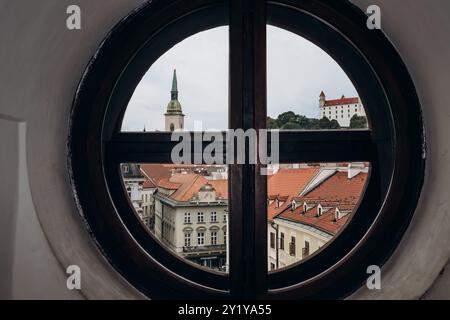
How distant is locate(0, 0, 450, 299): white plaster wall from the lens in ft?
3.04

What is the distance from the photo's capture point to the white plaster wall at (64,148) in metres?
0.93

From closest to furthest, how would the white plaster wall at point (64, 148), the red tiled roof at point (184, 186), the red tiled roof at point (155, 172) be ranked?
1. the white plaster wall at point (64, 148)
2. the red tiled roof at point (155, 172)
3. the red tiled roof at point (184, 186)

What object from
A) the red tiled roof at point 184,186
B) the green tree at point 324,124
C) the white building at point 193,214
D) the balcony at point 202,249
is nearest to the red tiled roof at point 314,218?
the white building at point 193,214

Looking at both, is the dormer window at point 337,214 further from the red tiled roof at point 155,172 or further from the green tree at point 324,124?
the green tree at point 324,124

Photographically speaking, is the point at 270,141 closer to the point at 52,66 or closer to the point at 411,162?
the point at 411,162

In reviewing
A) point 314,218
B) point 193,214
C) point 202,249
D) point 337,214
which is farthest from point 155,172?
point 202,249

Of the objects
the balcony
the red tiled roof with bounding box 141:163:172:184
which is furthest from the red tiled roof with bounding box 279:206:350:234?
the red tiled roof with bounding box 141:163:172:184

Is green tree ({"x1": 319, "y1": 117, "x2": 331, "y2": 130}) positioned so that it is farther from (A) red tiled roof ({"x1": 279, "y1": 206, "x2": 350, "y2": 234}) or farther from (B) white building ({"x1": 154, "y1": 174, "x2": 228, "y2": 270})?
(B) white building ({"x1": 154, "y1": 174, "x2": 228, "y2": 270})

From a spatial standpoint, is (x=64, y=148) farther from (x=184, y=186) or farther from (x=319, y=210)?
(x=184, y=186)

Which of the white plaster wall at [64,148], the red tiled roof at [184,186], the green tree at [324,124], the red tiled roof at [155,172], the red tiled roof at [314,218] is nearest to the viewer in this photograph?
the white plaster wall at [64,148]

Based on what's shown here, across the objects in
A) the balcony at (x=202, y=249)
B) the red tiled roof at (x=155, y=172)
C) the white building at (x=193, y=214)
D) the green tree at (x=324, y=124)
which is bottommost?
the balcony at (x=202, y=249)

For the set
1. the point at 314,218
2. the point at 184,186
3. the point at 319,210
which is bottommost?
the point at 314,218

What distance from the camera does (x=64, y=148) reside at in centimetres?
103
